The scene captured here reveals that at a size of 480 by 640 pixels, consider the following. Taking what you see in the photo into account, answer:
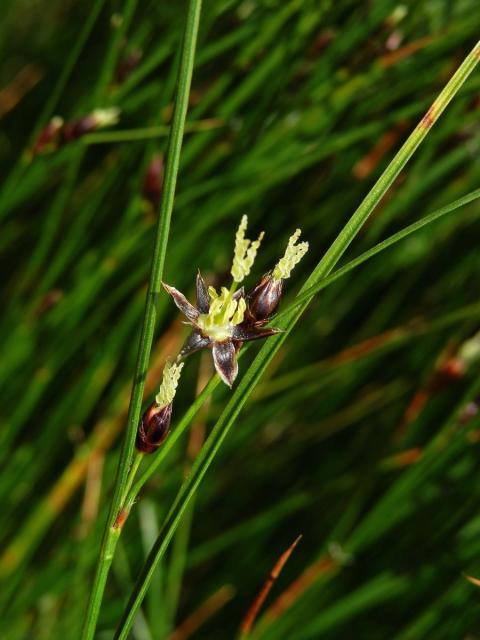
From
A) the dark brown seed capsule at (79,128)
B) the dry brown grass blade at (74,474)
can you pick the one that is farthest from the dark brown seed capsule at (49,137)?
the dry brown grass blade at (74,474)

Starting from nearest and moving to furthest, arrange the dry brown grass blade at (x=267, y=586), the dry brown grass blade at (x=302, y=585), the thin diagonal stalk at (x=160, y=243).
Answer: the thin diagonal stalk at (x=160, y=243) < the dry brown grass blade at (x=267, y=586) < the dry brown grass blade at (x=302, y=585)

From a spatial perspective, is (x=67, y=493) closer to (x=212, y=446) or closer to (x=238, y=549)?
(x=238, y=549)

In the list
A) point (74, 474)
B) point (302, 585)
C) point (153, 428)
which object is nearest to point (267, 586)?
point (153, 428)

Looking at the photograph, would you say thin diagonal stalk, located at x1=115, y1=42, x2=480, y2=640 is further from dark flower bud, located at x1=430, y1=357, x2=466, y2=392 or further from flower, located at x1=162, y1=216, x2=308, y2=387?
dark flower bud, located at x1=430, y1=357, x2=466, y2=392

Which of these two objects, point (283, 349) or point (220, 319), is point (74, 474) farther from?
point (220, 319)

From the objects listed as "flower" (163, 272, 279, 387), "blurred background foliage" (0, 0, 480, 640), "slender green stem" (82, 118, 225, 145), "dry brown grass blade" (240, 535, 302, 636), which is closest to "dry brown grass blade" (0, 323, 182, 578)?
"blurred background foliage" (0, 0, 480, 640)

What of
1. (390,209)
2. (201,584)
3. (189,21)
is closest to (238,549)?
(201,584)

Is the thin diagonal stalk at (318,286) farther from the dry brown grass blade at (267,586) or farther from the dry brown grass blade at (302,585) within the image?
the dry brown grass blade at (302,585)
